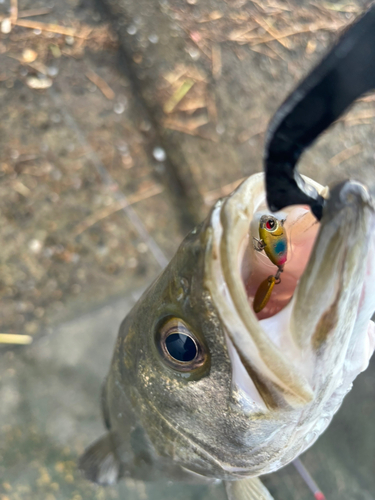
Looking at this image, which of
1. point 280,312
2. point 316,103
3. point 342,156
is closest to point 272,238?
point 280,312

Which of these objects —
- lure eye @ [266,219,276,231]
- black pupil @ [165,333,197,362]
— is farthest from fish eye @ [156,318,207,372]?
lure eye @ [266,219,276,231]

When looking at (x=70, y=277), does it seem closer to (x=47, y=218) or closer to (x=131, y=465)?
(x=47, y=218)

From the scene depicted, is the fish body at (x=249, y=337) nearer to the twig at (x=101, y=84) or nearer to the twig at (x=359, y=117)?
the twig at (x=101, y=84)

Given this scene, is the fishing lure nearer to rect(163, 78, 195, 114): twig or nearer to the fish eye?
the fish eye

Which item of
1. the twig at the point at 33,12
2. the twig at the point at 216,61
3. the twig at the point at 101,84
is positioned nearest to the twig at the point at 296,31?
the twig at the point at 216,61

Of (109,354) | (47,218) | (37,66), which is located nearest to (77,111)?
(37,66)
